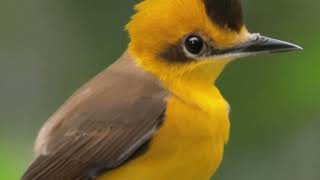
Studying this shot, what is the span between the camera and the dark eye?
24.9 feet

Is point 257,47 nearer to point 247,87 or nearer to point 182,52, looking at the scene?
point 182,52

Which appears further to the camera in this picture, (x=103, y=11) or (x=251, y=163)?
(x=103, y=11)

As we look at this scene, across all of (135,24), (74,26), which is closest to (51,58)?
(74,26)

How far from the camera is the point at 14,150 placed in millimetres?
7965

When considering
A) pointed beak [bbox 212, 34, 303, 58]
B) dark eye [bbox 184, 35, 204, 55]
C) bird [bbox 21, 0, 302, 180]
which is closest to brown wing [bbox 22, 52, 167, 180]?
bird [bbox 21, 0, 302, 180]

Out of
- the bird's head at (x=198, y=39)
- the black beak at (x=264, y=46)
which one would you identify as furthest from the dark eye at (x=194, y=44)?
the black beak at (x=264, y=46)

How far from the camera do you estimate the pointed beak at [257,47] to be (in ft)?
24.9

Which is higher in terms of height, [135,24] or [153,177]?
[135,24]

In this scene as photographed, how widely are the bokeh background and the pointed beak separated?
689 millimetres

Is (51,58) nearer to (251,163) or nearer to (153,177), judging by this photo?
(251,163)

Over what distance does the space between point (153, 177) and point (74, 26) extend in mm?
3672

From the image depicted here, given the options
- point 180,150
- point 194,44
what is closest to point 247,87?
point 194,44

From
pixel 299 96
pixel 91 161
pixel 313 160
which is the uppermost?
pixel 91 161

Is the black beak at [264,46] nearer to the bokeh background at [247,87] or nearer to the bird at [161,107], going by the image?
Result: the bird at [161,107]
